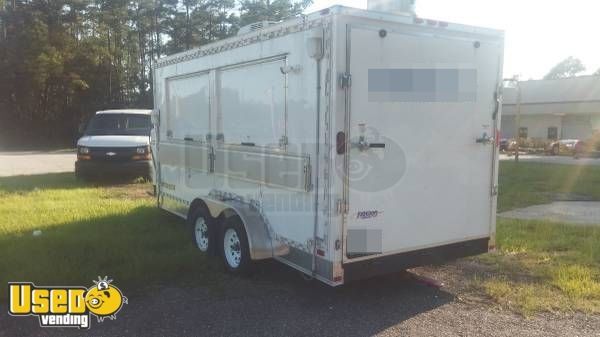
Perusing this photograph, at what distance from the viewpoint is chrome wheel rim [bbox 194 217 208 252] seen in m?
6.34

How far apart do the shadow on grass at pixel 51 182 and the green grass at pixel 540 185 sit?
923cm

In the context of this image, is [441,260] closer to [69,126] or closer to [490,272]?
[490,272]

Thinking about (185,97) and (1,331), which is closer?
(1,331)

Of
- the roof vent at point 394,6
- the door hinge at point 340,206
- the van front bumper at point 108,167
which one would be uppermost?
the roof vent at point 394,6

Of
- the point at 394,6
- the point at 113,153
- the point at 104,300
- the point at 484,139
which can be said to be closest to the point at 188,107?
the point at 104,300

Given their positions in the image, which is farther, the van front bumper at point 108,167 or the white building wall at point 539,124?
the white building wall at point 539,124

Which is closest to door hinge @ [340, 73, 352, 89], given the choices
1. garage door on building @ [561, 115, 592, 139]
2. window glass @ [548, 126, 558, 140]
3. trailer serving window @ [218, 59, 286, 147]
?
trailer serving window @ [218, 59, 286, 147]

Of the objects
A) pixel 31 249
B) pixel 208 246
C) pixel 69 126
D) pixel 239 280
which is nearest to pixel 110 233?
pixel 31 249

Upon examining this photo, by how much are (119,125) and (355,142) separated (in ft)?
35.6

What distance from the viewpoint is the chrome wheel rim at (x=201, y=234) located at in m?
6.34

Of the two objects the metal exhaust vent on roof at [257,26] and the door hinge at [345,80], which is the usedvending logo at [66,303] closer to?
the door hinge at [345,80]

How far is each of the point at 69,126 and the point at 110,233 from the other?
3833 centimetres

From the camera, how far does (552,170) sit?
1762 cm

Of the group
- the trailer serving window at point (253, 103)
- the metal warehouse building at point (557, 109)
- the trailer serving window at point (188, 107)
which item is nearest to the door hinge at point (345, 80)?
the trailer serving window at point (253, 103)
